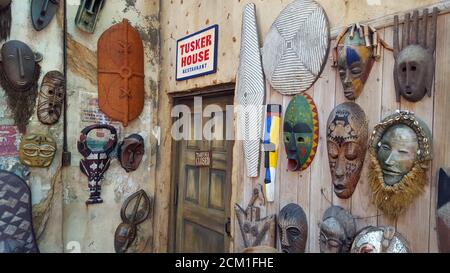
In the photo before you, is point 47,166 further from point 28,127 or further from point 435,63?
point 435,63

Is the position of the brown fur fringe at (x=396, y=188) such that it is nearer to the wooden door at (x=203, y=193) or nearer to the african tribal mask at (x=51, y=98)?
the wooden door at (x=203, y=193)

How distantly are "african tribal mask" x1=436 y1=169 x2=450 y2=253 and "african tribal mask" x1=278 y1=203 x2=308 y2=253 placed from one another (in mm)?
545

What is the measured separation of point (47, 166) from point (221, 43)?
126 centimetres

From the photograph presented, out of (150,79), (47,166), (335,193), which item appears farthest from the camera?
(150,79)

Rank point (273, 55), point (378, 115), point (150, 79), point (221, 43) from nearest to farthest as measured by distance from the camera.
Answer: point (378, 115), point (273, 55), point (221, 43), point (150, 79)

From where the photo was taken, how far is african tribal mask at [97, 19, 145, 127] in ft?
8.04

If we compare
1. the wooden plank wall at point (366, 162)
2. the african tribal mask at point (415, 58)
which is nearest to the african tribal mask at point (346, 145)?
the wooden plank wall at point (366, 162)

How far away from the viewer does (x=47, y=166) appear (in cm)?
223

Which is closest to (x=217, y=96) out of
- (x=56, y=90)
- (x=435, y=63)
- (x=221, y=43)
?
(x=221, y=43)

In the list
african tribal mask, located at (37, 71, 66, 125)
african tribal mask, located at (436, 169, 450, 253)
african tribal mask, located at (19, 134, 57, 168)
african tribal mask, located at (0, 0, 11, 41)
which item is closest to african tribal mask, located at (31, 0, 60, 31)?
african tribal mask, located at (0, 0, 11, 41)

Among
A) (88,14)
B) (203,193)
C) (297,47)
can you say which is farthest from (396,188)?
(88,14)

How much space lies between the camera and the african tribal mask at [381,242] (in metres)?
1.16

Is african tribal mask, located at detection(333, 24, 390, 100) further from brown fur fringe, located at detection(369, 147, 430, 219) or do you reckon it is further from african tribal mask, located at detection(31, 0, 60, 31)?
african tribal mask, located at detection(31, 0, 60, 31)

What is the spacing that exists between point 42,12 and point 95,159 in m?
0.94
